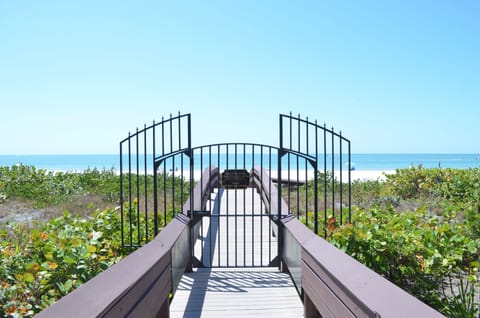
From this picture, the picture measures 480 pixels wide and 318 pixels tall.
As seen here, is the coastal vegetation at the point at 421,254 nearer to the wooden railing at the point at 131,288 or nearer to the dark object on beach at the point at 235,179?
the wooden railing at the point at 131,288

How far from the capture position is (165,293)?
3170 millimetres

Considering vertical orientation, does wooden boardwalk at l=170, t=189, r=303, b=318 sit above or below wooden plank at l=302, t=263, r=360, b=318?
below

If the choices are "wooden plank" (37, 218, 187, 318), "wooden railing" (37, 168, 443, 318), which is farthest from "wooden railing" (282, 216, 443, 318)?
"wooden plank" (37, 218, 187, 318)

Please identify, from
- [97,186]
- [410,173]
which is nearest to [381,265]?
[410,173]

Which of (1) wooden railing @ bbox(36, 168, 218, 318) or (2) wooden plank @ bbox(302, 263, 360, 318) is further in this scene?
(2) wooden plank @ bbox(302, 263, 360, 318)

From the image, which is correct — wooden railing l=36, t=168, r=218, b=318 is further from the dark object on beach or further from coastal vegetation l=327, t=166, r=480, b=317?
the dark object on beach

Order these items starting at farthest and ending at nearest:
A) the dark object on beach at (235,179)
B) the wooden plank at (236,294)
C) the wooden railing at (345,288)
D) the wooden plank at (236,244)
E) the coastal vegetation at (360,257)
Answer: the dark object on beach at (235,179)
the wooden plank at (236,244)
the wooden plank at (236,294)
the coastal vegetation at (360,257)
the wooden railing at (345,288)

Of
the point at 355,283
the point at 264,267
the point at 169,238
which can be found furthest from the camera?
the point at 264,267

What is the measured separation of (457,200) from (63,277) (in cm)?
915

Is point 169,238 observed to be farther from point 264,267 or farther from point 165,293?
point 264,267

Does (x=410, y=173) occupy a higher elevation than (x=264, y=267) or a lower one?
higher

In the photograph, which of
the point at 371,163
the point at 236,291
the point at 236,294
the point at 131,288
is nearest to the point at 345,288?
the point at 131,288

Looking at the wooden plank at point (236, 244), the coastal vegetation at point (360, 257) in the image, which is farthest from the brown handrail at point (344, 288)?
the wooden plank at point (236, 244)

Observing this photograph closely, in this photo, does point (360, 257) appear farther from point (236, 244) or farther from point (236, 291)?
point (236, 244)
